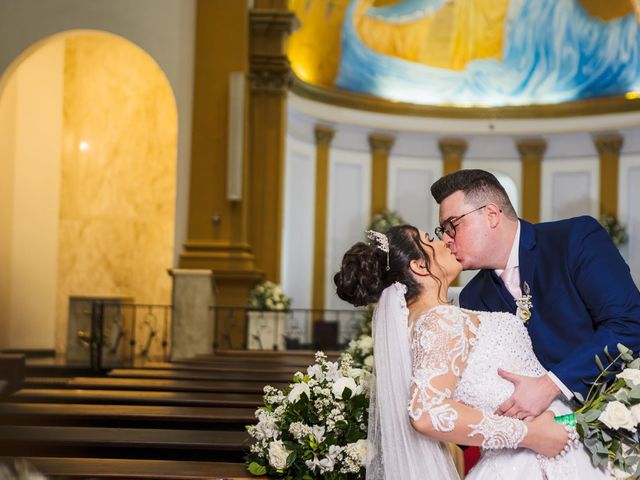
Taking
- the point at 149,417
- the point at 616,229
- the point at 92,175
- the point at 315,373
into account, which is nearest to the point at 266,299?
the point at 92,175

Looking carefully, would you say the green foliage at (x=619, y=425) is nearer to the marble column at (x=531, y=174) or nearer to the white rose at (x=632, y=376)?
the white rose at (x=632, y=376)

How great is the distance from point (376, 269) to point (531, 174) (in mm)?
16306

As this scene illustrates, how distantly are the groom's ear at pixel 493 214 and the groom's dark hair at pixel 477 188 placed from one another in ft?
0.05

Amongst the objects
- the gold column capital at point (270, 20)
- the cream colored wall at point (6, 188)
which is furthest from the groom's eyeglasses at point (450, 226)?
the gold column capital at point (270, 20)

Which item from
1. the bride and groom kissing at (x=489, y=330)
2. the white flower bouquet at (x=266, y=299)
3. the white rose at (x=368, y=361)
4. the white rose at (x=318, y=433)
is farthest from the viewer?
the white flower bouquet at (x=266, y=299)

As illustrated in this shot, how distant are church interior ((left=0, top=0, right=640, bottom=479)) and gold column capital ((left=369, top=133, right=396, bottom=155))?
0.05m

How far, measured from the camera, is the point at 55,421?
508 centimetres

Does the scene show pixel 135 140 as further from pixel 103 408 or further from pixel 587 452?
pixel 587 452

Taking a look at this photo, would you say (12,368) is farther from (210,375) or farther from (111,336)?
(111,336)

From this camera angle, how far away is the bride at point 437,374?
285 centimetres

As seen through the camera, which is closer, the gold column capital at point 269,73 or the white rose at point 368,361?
the white rose at point 368,361

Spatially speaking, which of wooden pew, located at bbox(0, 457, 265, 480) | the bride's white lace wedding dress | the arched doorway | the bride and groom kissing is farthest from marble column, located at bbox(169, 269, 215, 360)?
the bride's white lace wedding dress

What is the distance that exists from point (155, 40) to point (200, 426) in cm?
723

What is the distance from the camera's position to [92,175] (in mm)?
13430
